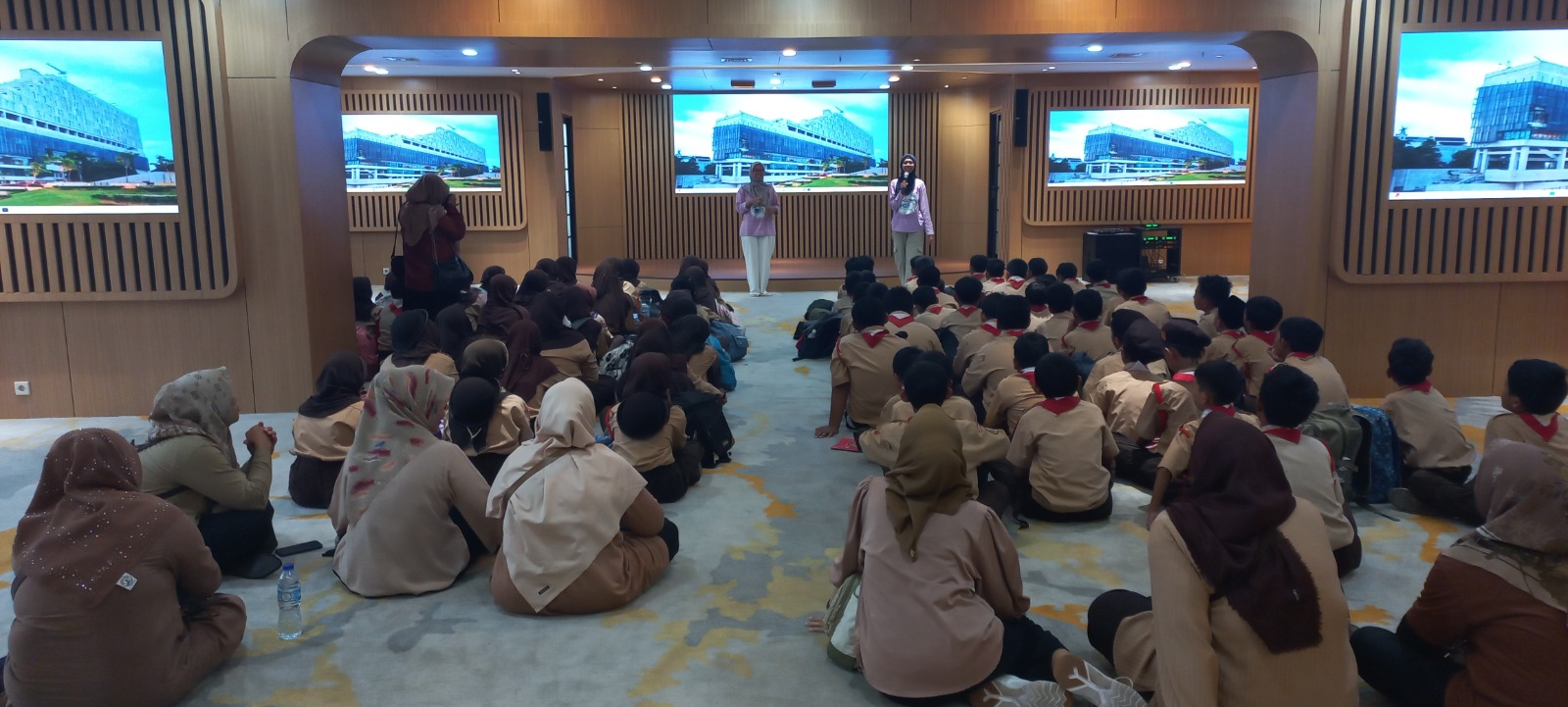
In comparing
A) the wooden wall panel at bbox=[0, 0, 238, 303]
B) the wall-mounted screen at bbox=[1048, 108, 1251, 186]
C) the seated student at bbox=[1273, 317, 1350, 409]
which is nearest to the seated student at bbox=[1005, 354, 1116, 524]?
the seated student at bbox=[1273, 317, 1350, 409]

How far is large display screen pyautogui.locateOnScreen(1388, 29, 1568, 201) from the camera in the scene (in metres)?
7.46

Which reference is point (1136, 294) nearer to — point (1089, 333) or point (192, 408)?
point (1089, 333)

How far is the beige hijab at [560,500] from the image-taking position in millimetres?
3971

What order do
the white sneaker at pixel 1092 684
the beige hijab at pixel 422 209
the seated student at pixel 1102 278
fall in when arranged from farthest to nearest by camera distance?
1. the seated student at pixel 1102 278
2. the beige hijab at pixel 422 209
3. the white sneaker at pixel 1092 684

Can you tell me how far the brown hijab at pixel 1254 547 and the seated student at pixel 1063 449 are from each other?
224 centimetres

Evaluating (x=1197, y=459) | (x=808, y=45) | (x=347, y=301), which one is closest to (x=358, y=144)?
(x=347, y=301)

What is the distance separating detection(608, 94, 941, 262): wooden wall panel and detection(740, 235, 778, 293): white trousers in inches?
148

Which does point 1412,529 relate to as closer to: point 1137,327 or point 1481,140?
point 1137,327

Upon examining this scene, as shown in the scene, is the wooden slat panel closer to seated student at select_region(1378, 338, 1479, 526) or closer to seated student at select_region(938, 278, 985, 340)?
seated student at select_region(938, 278, 985, 340)

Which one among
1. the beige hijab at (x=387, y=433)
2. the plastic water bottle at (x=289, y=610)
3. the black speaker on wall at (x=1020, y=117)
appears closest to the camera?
the plastic water bottle at (x=289, y=610)

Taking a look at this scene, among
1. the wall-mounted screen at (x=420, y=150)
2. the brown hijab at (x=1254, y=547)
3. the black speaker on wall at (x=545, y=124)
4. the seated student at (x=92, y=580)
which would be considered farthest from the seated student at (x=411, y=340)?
the wall-mounted screen at (x=420, y=150)

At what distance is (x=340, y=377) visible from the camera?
5.25 metres

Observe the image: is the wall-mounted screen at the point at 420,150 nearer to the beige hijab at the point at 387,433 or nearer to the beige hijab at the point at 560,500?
the beige hijab at the point at 387,433

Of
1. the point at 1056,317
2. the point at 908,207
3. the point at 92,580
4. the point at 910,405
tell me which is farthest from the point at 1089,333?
the point at 908,207
